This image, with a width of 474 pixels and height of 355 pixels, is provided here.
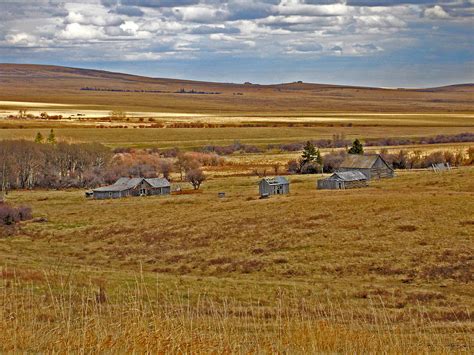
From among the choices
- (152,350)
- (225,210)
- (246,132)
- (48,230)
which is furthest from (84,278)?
(246,132)

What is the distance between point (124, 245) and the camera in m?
44.9

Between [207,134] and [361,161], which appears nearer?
[361,161]

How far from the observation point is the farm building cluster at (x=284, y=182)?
66000 millimetres

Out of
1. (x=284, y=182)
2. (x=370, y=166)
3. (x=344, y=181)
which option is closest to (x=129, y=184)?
(x=284, y=182)

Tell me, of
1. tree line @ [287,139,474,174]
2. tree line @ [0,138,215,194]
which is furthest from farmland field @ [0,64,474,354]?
tree line @ [287,139,474,174]

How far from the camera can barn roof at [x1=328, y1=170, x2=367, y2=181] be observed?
71363 millimetres

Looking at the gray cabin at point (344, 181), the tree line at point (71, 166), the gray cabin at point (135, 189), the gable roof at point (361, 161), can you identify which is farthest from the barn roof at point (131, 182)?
the gable roof at point (361, 161)

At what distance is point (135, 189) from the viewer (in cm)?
7425

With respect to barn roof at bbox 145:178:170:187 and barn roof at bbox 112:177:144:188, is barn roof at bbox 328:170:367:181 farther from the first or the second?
barn roof at bbox 112:177:144:188

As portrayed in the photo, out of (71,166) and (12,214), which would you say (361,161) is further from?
(12,214)

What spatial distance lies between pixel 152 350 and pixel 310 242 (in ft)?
102

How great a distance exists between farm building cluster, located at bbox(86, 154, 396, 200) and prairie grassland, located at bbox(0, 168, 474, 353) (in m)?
2.73

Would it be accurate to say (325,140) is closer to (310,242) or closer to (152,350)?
(310,242)

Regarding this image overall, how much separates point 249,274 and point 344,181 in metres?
39.1
